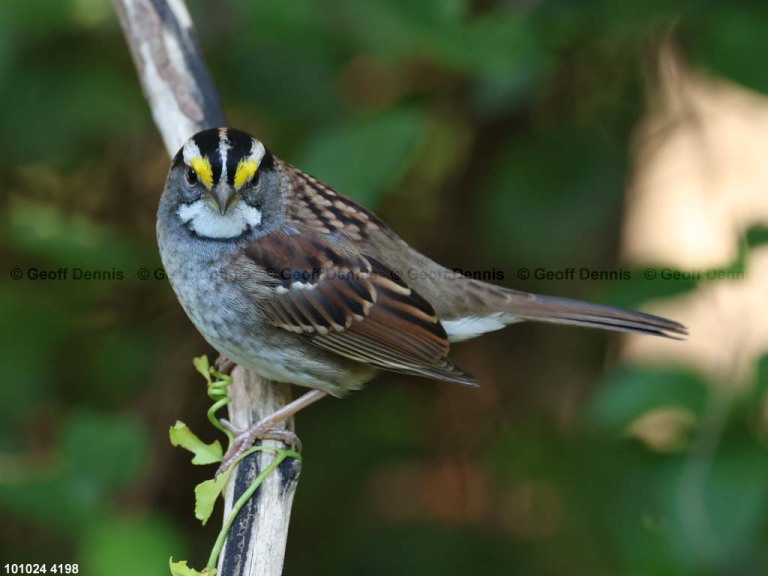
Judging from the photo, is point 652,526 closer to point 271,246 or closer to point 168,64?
point 271,246

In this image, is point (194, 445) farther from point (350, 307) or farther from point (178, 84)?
point (178, 84)

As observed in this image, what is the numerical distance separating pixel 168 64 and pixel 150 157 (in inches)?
56.0

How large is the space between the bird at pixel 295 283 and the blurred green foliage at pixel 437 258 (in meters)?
0.20

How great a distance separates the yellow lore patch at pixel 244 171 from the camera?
2848 millimetres

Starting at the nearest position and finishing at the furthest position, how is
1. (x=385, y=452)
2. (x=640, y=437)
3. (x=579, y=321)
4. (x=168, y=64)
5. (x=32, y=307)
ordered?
(x=168, y=64)
(x=579, y=321)
(x=640, y=437)
(x=32, y=307)
(x=385, y=452)

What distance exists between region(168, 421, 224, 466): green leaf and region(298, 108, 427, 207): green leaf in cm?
96

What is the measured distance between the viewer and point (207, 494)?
8.01 ft

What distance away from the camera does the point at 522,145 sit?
13.2ft

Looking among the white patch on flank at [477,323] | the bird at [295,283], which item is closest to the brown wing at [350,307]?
the bird at [295,283]

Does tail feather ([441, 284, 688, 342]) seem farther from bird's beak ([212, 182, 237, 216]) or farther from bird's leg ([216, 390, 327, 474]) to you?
bird's beak ([212, 182, 237, 216])

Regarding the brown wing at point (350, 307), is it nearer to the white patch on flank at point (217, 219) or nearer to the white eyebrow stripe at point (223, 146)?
the white patch on flank at point (217, 219)

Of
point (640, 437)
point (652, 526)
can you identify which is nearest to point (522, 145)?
point (640, 437)

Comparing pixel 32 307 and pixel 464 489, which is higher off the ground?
pixel 32 307

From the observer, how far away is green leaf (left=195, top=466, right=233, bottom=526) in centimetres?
241
